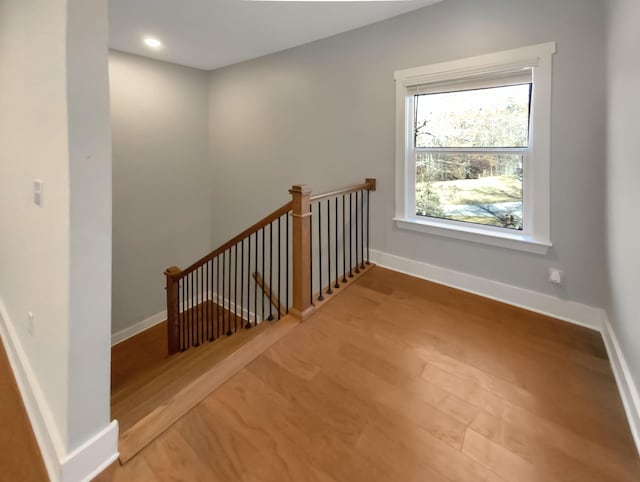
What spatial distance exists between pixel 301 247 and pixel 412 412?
A: 4.15ft

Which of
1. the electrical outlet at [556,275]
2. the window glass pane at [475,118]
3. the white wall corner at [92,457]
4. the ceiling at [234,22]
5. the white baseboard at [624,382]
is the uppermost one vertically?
the ceiling at [234,22]

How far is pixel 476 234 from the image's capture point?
2629 millimetres

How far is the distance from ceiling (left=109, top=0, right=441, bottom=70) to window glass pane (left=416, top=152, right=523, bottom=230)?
127 centimetres

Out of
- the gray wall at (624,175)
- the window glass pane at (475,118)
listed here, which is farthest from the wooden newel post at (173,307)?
the gray wall at (624,175)

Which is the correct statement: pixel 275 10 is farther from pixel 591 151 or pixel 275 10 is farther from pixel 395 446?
pixel 395 446

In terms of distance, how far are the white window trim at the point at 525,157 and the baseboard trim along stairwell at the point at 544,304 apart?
336 mm

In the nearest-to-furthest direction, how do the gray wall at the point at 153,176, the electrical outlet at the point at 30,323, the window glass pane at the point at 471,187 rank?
the electrical outlet at the point at 30,323, the window glass pane at the point at 471,187, the gray wall at the point at 153,176

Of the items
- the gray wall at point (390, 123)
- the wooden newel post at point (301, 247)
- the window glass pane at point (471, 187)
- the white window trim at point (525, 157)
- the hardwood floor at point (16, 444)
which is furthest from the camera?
the window glass pane at point (471, 187)

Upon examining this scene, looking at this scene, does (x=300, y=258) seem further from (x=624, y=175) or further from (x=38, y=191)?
(x=624, y=175)

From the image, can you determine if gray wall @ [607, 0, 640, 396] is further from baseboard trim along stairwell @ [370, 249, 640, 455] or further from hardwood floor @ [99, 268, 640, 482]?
hardwood floor @ [99, 268, 640, 482]

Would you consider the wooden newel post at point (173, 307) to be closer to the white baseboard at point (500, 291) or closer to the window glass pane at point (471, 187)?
the white baseboard at point (500, 291)

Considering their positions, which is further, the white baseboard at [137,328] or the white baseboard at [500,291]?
the white baseboard at [137,328]

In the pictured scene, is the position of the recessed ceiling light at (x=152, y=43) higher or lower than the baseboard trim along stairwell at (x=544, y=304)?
higher

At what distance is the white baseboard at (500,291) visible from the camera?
2.26 metres
